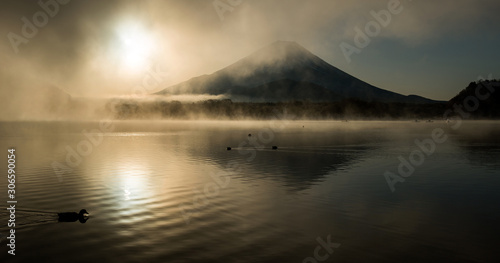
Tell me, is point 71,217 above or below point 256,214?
above

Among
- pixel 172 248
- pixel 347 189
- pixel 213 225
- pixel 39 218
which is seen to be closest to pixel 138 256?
pixel 172 248

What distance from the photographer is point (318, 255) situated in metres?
16.6

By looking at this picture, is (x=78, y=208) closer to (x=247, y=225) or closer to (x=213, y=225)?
(x=213, y=225)

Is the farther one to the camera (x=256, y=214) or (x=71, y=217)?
(x=256, y=214)

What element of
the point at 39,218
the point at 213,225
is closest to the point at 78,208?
the point at 39,218

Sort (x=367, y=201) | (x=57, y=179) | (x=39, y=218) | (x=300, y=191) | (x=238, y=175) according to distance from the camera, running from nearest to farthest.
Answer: (x=39, y=218)
(x=367, y=201)
(x=300, y=191)
(x=57, y=179)
(x=238, y=175)

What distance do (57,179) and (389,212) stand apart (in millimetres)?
28476

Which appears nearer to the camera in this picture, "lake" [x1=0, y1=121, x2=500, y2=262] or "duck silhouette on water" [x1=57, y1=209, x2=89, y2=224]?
"lake" [x1=0, y1=121, x2=500, y2=262]

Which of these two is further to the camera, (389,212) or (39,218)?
(389,212)

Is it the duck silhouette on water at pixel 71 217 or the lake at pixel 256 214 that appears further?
the duck silhouette on water at pixel 71 217

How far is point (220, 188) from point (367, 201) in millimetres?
11419

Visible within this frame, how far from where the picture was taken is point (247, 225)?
2091 centimetres

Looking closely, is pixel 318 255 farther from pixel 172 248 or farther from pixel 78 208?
pixel 78 208

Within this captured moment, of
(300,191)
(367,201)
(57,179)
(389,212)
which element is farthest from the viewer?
(57,179)
